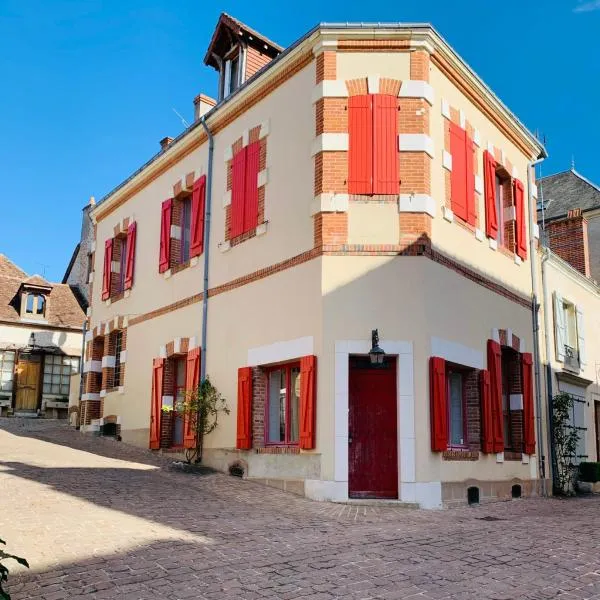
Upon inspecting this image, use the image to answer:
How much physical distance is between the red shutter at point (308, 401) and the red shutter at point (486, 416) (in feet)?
10.2

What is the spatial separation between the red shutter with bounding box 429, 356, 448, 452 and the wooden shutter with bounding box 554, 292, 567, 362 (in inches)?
231

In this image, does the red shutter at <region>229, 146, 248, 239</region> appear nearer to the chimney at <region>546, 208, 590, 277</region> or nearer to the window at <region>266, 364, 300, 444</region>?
the window at <region>266, 364, 300, 444</region>

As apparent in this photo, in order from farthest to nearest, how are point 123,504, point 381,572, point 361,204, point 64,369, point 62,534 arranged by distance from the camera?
point 64,369 → point 361,204 → point 123,504 → point 62,534 → point 381,572

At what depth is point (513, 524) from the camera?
8516mm

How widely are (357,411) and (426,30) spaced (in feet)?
20.2

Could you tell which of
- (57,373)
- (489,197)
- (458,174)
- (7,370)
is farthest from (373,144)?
(7,370)

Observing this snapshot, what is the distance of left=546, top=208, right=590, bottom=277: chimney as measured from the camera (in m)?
18.0

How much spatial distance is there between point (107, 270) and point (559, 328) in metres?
11.1

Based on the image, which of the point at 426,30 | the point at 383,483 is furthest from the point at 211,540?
the point at 426,30

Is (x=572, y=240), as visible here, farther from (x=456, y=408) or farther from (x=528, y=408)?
(x=456, y=408)

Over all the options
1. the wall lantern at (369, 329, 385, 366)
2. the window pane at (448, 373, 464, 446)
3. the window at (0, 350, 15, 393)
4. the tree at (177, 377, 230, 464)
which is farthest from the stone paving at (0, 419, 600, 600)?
the window at (0, 350, 15, 393)

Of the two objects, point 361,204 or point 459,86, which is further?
point 459,86

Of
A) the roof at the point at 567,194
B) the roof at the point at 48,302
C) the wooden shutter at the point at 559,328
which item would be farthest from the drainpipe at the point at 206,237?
the roof at the point at 48,302

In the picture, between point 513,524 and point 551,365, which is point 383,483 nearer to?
point 513,524
